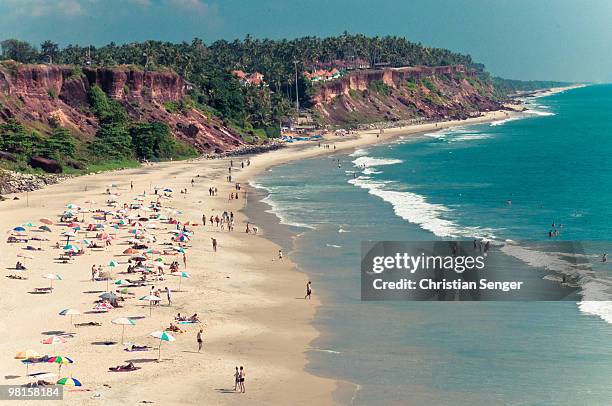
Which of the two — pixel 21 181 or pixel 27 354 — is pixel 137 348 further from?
pixel 21 181

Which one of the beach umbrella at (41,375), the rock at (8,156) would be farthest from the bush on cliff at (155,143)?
the beach umbrella at (41,375)

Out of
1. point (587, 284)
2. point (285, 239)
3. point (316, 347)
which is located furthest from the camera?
point (285, 239)

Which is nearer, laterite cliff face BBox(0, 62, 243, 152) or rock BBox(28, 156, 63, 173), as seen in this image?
rock BBox(28, 156, 63, 173)

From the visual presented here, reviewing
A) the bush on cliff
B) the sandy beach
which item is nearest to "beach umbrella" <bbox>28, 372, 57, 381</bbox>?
the sandy beach

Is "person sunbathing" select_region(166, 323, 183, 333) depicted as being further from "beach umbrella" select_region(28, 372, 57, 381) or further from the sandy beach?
"beach umbrella" select_region(28, 372, 57, 381)

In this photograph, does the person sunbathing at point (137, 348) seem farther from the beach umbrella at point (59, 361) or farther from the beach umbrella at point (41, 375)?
the beach umbrella at point (41, 375)

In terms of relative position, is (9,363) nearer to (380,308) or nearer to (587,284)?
(380,308)

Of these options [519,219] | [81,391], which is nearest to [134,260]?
[81,391]
